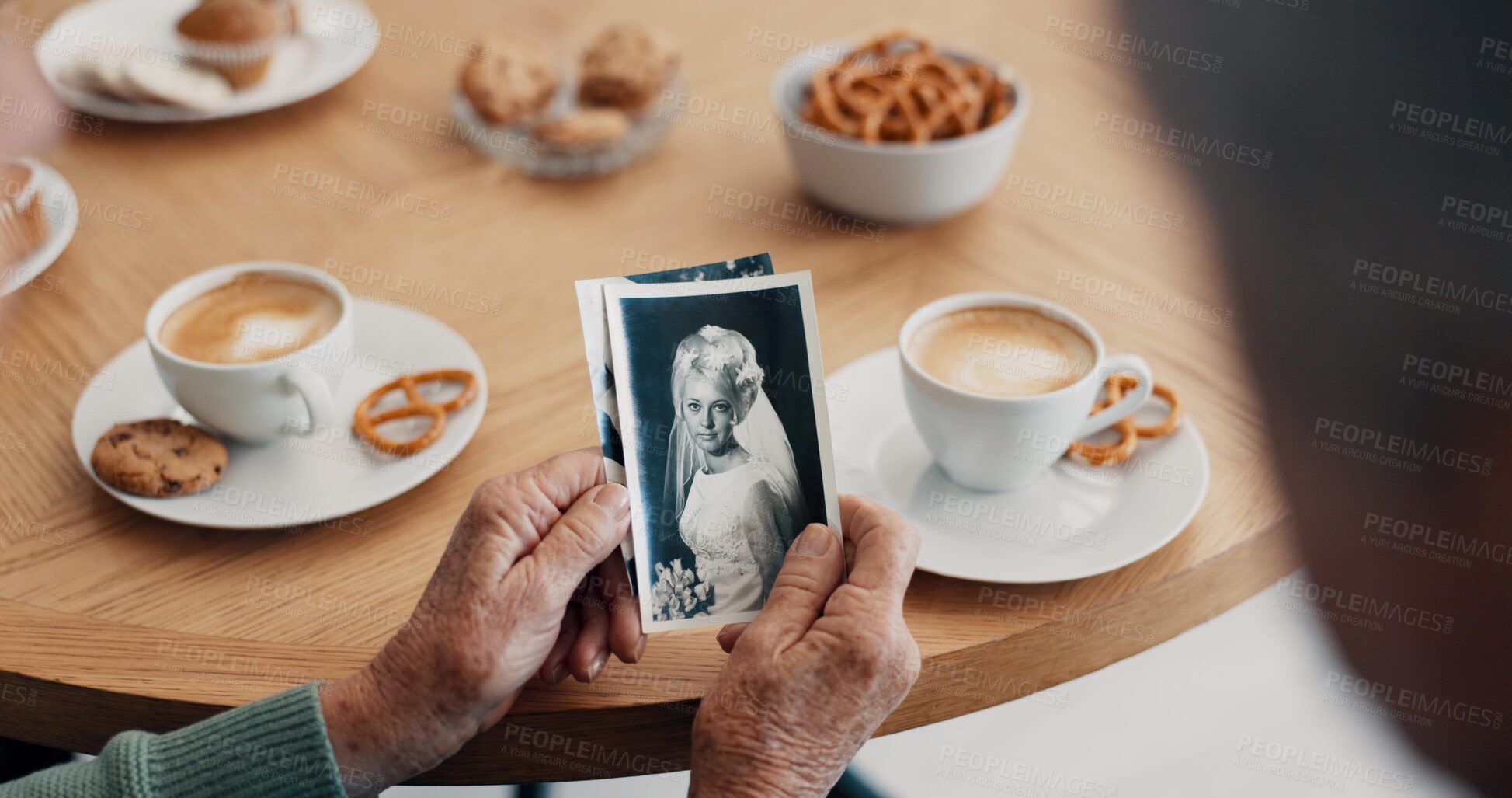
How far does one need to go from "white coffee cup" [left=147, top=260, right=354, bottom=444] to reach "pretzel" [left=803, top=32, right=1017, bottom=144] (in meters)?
0.60

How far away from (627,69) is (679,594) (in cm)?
89

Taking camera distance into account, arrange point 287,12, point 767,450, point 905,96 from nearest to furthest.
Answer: point 767,450, point 905,96, point 287,12

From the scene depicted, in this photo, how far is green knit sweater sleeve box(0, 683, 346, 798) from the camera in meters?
0.72

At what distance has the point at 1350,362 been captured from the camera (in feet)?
1.77

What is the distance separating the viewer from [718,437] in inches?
31.3

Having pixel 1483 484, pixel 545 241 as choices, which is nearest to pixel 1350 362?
pixel 1483 484

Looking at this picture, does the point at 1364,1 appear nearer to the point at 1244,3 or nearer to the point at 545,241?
the point at 1244,3

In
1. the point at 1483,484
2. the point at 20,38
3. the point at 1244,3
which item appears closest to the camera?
the point at 1483,484

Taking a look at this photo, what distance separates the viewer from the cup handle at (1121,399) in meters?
0.93

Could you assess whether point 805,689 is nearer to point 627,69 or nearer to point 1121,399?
point 1121,399

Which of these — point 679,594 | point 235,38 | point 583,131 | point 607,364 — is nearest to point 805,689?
point 679,594

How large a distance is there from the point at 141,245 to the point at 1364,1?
4.10 feet

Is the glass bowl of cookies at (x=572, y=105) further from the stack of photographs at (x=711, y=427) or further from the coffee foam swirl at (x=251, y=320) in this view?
the stack of photographs at (x=711, y=427)

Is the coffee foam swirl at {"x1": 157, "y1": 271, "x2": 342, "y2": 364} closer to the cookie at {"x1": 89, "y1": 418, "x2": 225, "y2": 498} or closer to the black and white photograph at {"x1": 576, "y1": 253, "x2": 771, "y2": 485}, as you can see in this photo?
the cookie at {"x1": 89, "y1": 418, "x2": 225, "y2": 498}
